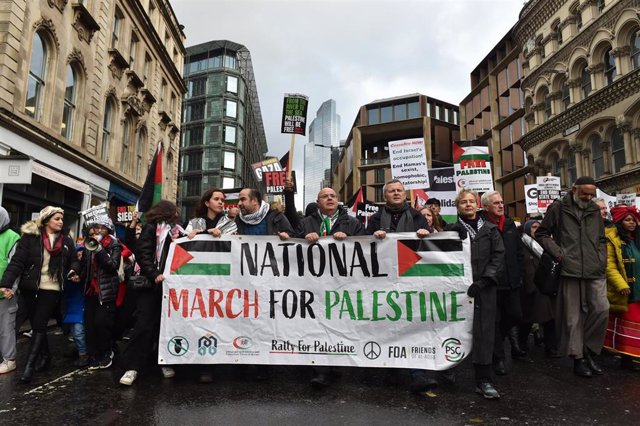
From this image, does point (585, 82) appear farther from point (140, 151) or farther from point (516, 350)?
point (140, 151)

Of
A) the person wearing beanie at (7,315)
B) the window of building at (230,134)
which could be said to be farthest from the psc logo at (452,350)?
the window of building at (230,134)

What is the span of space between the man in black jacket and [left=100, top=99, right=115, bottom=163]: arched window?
59.1 feet

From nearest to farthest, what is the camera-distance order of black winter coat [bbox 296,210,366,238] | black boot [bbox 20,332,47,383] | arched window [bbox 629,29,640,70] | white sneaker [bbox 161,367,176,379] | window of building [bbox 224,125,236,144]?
black boot [bbox 20,332,47,383]
white sneaker [bbox 161,367,176,379]
black winter coat [bbox 296,210,366,238]
arched window [bbox 629,29,640,70]
window of building [bbox 224,125,236,144]

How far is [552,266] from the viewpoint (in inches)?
201

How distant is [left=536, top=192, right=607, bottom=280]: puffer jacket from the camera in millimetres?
4957

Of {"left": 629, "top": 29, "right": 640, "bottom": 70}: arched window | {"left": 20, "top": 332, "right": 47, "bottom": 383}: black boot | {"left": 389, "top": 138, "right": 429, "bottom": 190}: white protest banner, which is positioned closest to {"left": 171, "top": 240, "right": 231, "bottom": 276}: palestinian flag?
{"left": 20, "top": 332, "right": 47, "bottom": 383}: black boot

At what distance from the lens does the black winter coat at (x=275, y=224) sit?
521 centimetres

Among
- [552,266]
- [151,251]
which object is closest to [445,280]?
[552,266]

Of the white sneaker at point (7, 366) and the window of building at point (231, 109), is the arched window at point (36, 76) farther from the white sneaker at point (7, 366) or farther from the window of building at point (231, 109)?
the window of building at point (231, 109)

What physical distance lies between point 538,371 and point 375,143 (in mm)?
57925

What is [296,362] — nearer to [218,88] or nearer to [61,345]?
[61,345]

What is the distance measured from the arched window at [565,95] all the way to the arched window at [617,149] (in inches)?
161

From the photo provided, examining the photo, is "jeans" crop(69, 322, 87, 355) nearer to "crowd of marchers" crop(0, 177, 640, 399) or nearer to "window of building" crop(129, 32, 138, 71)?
"crowd of marchers" crop(0, 177, 640, 399)

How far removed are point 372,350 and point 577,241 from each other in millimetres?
2703
